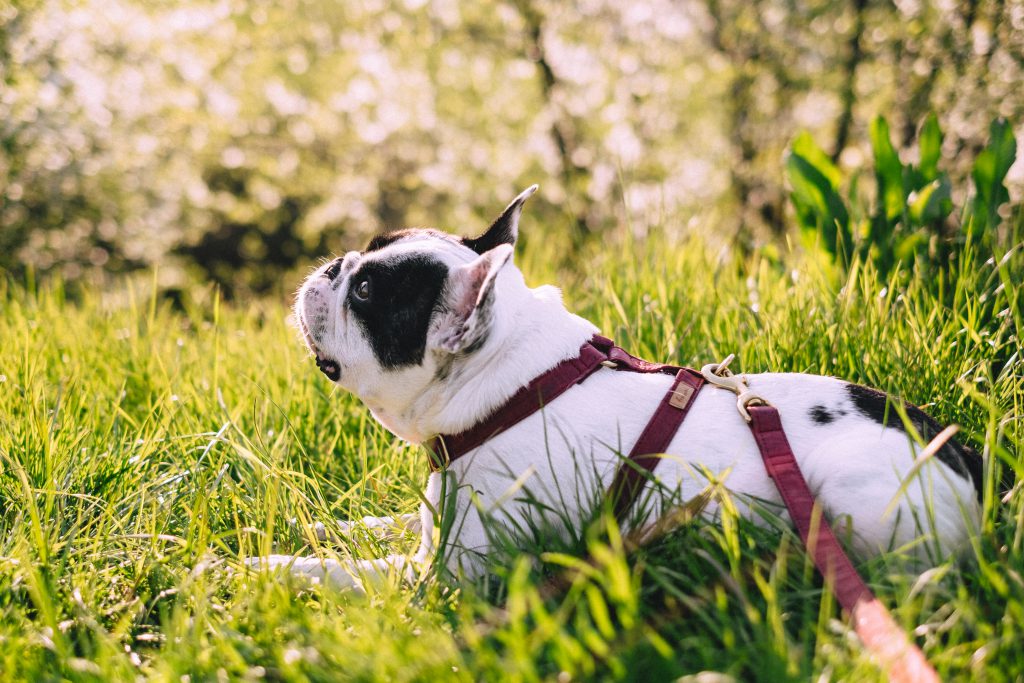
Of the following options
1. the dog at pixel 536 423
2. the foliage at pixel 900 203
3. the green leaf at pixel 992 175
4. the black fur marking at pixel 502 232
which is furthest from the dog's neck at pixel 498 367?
the green leaf at pixel 992 175

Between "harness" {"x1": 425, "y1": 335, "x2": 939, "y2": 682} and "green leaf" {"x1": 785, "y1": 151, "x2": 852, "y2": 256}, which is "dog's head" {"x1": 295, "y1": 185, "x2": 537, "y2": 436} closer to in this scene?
"harness" {"x1": 425, "y1": 335, "x2": 939, "y2": 682}

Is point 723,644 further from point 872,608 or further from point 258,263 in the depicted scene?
point 258,263

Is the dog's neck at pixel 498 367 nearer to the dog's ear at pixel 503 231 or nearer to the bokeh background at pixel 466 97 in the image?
the dog's ear at pixel 503 231

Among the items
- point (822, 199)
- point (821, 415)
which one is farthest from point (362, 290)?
point (822, 199)

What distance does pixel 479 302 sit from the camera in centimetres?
204

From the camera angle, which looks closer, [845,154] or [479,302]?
[479,302]

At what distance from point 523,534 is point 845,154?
8.07 m

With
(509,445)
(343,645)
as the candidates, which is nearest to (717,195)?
(509,445)

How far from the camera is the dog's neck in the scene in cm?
221

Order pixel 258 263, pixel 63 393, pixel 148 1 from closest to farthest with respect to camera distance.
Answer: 1. pixel 63 393
2. pixel 148 1
3. pixel 258 263

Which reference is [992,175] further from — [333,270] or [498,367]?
[333,270]

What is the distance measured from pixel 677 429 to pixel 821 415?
0.39 meters

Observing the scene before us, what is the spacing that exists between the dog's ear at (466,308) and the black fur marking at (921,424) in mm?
1052

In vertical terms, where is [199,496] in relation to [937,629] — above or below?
above
